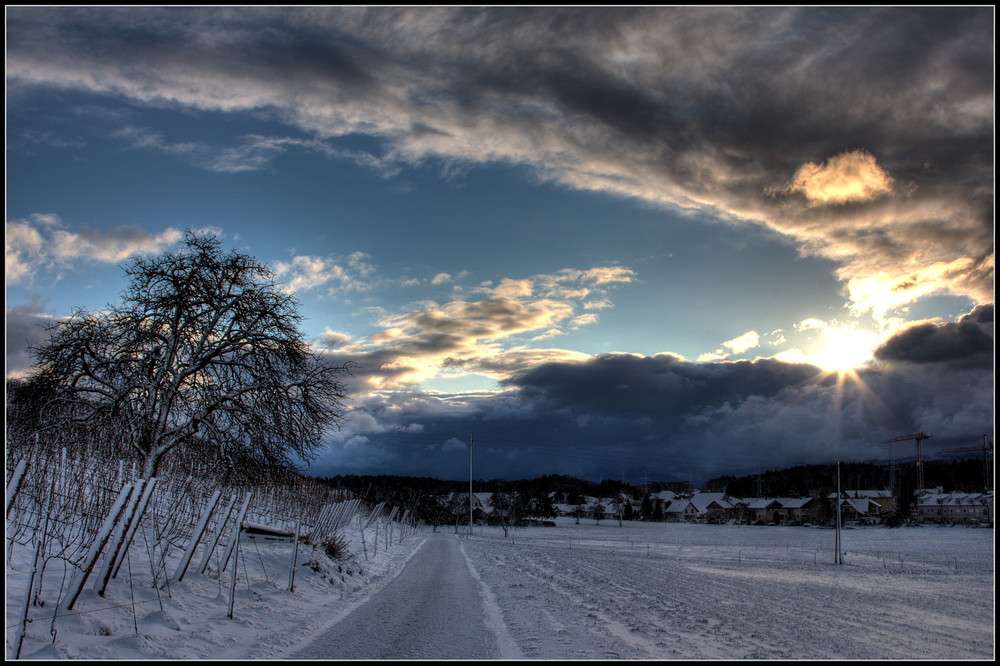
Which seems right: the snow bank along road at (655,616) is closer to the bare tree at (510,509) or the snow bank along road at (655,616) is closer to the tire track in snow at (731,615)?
the tire track in snow at (731,615)

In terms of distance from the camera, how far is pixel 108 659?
8469 mm

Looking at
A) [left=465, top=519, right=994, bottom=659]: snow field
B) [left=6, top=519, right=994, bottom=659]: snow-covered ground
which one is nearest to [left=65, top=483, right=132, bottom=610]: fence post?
[left=6, top=519, right=994, bottom=659]: snow-covered ground

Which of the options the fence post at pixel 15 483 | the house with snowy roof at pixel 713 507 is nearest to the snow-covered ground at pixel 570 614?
the fence post at pixel 15 483

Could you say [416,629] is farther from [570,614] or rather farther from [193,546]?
[193,546]

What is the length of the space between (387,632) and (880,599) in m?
19.3

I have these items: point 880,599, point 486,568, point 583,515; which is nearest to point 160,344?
point 486,568

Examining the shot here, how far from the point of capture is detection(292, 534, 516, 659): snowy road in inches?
400

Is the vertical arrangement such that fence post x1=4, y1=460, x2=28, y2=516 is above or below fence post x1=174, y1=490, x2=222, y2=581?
above

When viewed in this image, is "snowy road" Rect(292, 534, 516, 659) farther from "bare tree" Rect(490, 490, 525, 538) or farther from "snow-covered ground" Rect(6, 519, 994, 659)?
"bare tree" Rect(490, 490, 525, 538)

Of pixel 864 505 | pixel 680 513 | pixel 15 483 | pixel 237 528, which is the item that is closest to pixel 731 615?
pixel 237 528

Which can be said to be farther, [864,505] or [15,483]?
[864,505]

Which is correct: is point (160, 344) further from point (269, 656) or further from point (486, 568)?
point (486, 568)

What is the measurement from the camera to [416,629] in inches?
485

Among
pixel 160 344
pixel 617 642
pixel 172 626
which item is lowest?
pixel 617 642
